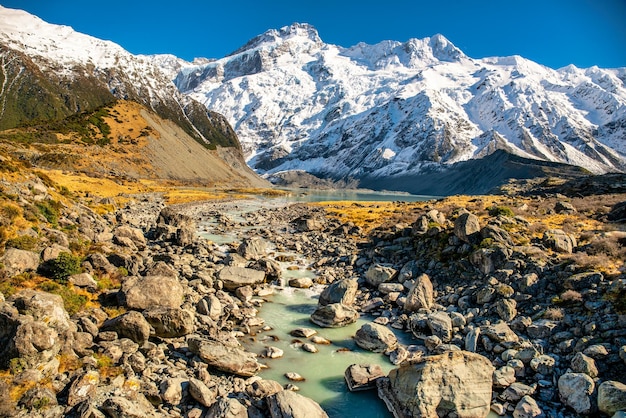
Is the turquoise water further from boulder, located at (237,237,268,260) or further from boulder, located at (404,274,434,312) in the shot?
boulder, located at (237,237,268,260)

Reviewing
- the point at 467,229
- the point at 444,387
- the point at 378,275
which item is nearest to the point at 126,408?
the point at 444,387

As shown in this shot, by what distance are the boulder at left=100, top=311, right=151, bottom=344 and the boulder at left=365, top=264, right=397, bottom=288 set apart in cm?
1614

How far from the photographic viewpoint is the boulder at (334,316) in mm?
21078

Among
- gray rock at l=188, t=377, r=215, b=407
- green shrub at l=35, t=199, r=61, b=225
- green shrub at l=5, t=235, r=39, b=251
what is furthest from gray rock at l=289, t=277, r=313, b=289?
green shrub at l=35, t=199, r=61, b=225

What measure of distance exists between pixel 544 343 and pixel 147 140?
177m

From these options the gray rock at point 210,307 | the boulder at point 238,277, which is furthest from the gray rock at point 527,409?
the boulder at point 238,277

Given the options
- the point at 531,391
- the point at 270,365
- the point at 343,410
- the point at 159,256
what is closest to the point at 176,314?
the point at 270,365

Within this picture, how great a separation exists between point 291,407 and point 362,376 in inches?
156

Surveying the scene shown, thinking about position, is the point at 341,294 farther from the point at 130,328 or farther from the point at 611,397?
the point at 611,397

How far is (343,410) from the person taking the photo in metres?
14.0

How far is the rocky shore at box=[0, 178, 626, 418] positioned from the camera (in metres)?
12.6

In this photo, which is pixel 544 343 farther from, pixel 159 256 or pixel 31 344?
pixel 159 256

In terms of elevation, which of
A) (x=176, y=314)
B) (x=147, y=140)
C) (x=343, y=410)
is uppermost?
(x=147, y=140)

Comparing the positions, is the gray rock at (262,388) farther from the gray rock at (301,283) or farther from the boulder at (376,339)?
the gray rock at (301,283)
